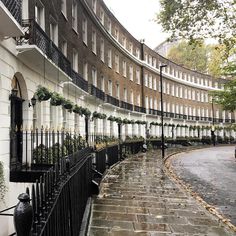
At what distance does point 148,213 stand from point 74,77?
13208 millimetres

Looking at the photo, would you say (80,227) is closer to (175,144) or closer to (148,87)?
(148,87)

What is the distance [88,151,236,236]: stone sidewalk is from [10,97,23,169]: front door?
126 inches

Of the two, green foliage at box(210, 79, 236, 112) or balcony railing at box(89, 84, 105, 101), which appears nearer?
green foliage at box(210, 79, 236, 112)

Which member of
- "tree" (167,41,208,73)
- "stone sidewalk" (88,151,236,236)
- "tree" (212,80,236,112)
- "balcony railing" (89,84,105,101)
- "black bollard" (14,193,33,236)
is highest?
"tree" (167,41,208,73)

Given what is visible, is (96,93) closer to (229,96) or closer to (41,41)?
(229,96)

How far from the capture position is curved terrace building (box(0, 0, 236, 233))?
10719 millimetres

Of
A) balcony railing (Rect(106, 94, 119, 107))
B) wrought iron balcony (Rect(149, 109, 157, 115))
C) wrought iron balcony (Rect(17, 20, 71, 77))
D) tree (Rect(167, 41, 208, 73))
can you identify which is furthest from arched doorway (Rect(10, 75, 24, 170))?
tree (Rect(167, 41, 208, 73))

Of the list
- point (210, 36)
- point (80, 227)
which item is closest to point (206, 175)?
point (210, 36)

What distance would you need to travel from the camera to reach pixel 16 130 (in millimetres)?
11250

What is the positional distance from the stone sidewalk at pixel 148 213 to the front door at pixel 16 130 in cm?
321

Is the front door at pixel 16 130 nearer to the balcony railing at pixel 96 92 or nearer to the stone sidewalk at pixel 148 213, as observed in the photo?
the stone sidewalk at pixel 148 213

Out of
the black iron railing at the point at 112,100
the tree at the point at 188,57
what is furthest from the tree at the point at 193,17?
the tree at the point at 188,57

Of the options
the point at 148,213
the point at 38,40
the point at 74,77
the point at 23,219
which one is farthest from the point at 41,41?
the point at 23,219

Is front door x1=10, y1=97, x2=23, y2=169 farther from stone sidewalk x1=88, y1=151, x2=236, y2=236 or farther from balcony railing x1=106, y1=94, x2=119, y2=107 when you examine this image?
balcony railing x1=106, y1=94, x2=119, y2=107
